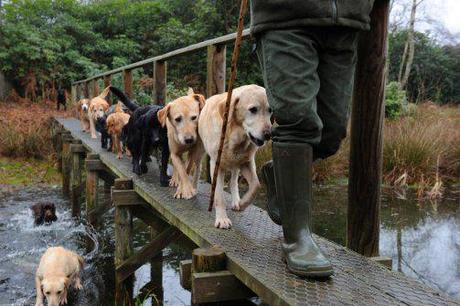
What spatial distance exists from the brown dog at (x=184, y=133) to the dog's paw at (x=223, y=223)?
3.12 ft

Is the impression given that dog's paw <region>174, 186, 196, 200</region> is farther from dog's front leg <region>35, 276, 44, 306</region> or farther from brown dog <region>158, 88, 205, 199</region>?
dog's front leg <region>35, 276, 44, 306</region>

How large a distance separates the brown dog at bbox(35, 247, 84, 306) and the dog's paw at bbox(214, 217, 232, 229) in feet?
7.68

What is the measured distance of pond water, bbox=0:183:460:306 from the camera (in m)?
5.18

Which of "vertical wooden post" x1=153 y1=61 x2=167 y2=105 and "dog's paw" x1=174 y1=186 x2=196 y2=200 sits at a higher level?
"vertical wooden post" x1=153 y1=61 x2=167 y2=105

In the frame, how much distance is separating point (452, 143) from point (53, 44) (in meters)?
15.1

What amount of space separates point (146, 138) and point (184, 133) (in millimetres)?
953

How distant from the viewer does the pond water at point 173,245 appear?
5.18 meters

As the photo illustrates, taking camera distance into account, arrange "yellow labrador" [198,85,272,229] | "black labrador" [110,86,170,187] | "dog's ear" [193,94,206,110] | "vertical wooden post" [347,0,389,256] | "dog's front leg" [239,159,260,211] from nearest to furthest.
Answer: "vertical wooden post" [347,0,389,256]
"yellow labrador" [198,85,272,229]
"dog's front leg" [239,159,260,211]
"dog's ear" [193,94,206,110]
"black labrador" [110,86,170,187]

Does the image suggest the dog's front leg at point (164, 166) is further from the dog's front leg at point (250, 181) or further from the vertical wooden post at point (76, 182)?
the vertical wooden post at point (76, 182)

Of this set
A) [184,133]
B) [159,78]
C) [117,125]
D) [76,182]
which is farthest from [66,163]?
[184,133]

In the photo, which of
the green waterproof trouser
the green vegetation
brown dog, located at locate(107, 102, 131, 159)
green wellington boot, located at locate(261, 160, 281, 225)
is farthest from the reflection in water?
the green vegetation

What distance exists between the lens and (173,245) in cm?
669

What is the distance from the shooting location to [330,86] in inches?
88.4

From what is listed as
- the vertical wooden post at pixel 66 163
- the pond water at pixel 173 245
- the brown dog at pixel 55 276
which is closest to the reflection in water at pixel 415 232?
the pond water at pixel 173 245
